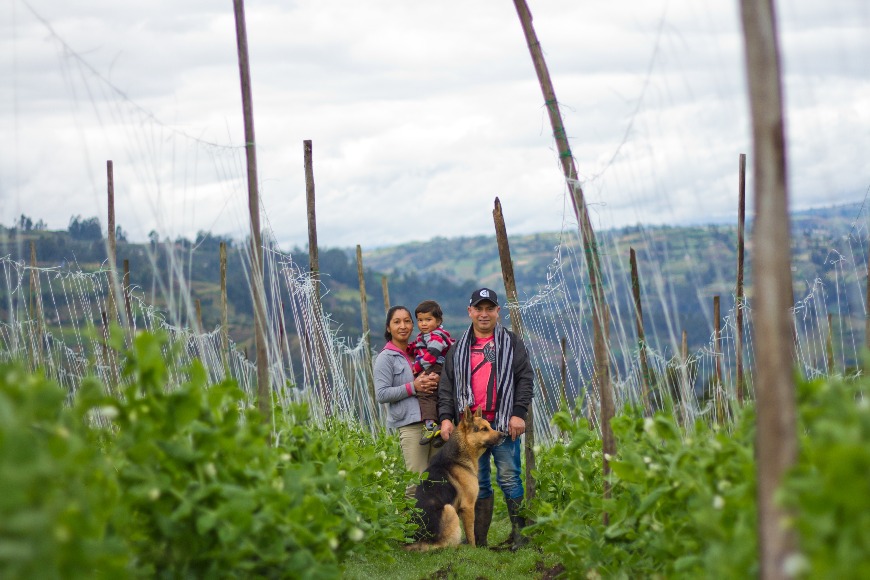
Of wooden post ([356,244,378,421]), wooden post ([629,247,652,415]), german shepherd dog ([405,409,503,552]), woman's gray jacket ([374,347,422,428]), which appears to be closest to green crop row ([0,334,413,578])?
wooden post ([629,247,652,415])

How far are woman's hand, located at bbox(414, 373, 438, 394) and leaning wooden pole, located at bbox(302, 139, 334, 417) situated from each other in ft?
5.22

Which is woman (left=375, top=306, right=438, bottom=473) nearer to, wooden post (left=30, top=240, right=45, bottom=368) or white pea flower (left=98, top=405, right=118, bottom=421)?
wooden post (left=30, top=240, right=45, bottom=368)

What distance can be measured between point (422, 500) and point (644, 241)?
9.15 feet

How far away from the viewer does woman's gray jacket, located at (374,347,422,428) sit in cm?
684

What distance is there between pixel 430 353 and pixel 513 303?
75 centimetres

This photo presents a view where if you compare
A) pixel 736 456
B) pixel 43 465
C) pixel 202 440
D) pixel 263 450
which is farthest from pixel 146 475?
pixel 736 456

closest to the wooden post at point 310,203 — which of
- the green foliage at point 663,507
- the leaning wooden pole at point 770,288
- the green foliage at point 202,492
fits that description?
the green foliage at point 663,507

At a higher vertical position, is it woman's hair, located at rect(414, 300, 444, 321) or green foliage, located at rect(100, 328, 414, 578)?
woman's hair, located at rect(414, 300, 444, 321)

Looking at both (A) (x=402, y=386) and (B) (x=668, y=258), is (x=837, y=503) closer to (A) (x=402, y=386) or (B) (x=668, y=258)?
(B) (x=668, y=258)

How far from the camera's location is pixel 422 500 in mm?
6539

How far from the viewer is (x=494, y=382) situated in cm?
652

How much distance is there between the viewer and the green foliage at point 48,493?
2.14 meters

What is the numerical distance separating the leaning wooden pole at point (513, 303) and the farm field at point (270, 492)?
6.36ft

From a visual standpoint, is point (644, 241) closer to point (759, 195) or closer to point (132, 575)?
point (759, 195)
